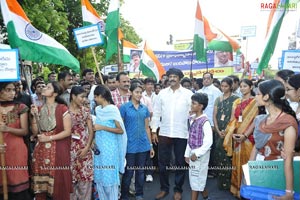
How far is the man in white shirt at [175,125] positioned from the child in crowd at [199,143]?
1.76ft

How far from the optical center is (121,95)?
598 cm

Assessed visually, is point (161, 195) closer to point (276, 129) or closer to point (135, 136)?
point (135, 136)

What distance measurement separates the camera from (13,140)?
153 inches

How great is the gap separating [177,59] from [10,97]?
10173mm

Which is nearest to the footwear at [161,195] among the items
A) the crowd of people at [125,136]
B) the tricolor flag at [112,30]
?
the crowd of people at [125,136]

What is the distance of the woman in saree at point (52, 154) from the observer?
13.7ft

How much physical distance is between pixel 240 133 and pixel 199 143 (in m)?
0.95

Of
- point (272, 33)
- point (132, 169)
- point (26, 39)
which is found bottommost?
point (132, 169)

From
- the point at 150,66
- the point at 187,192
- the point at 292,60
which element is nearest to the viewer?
the point at 292,60

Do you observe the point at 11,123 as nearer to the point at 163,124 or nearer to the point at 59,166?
the point at 59,166

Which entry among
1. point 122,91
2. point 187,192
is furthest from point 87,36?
point 187,192

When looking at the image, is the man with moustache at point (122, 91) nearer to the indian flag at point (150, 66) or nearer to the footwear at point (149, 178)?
the footwear at point (149, 178)

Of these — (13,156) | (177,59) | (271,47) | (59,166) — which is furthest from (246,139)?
(177,59)

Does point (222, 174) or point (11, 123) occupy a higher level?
point (11, 123)
